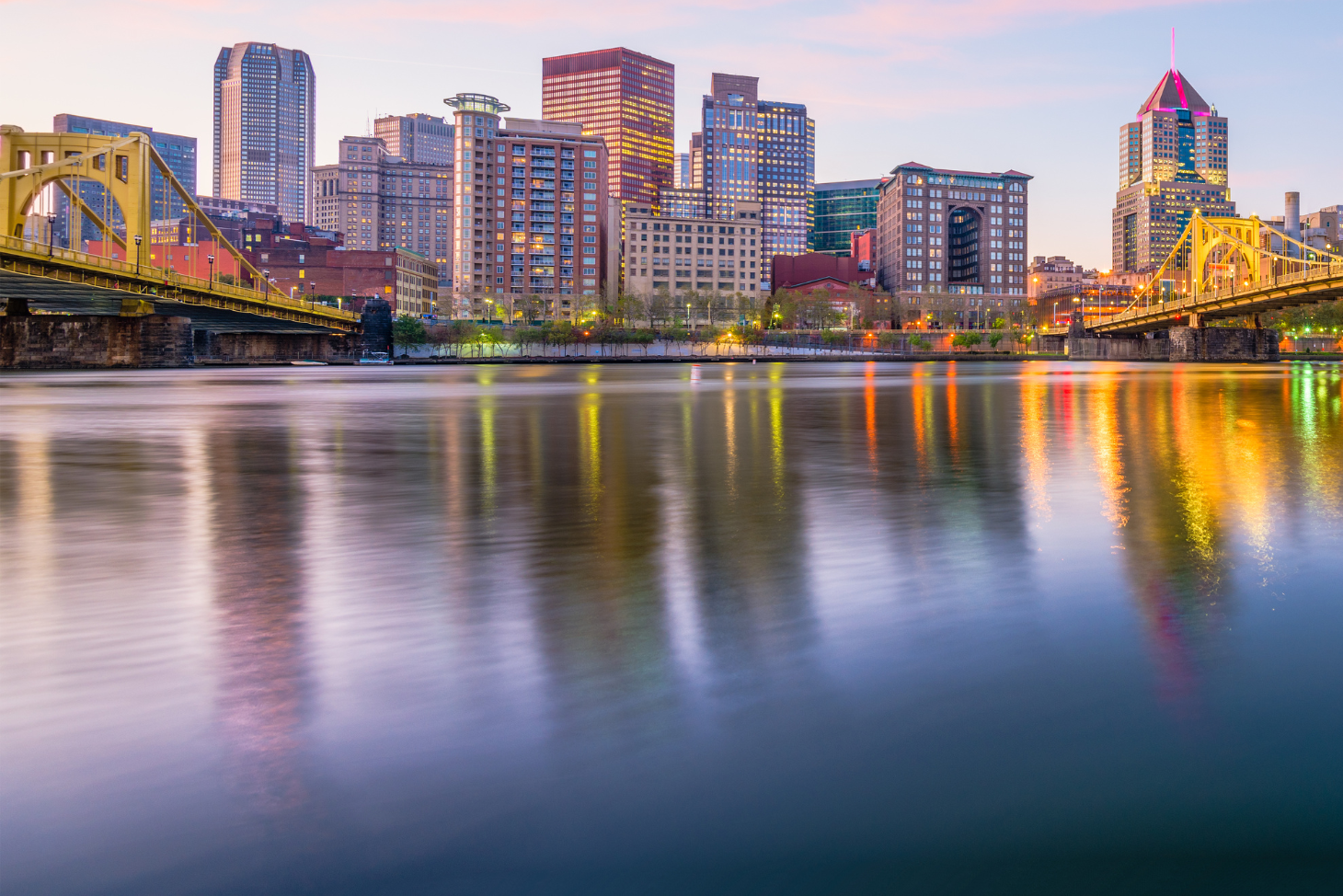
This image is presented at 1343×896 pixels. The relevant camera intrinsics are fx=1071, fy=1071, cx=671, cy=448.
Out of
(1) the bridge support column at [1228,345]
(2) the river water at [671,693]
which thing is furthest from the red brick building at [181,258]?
(1) the bridge support column at [1228,345]

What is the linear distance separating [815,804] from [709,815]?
306mm

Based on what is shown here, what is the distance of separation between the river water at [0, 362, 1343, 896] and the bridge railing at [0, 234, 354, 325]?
56505 mm

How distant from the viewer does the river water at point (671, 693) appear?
8.96 feet

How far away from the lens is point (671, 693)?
3908 millimetres

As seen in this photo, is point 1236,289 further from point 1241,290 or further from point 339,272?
point 339,272

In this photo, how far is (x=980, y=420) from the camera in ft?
72.7

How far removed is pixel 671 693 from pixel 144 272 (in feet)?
248

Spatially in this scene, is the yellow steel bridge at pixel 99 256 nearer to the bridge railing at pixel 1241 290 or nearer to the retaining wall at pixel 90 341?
the retaining wall at pixel 90 341

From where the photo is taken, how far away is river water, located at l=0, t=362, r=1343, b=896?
8.96 ft

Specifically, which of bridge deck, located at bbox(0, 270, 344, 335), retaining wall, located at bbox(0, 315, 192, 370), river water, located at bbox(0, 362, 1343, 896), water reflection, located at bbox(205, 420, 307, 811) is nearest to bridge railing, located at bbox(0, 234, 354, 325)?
bridge deck, located at bbox(0, 270, 344, 335)

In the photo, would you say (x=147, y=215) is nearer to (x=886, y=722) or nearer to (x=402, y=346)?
(x=402, y=346)

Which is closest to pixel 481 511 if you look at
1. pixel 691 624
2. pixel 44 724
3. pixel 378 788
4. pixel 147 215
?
pixel 691 624

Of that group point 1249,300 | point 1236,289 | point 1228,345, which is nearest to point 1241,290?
point 1249,300

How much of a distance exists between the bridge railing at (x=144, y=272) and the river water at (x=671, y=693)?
56.5 metres
